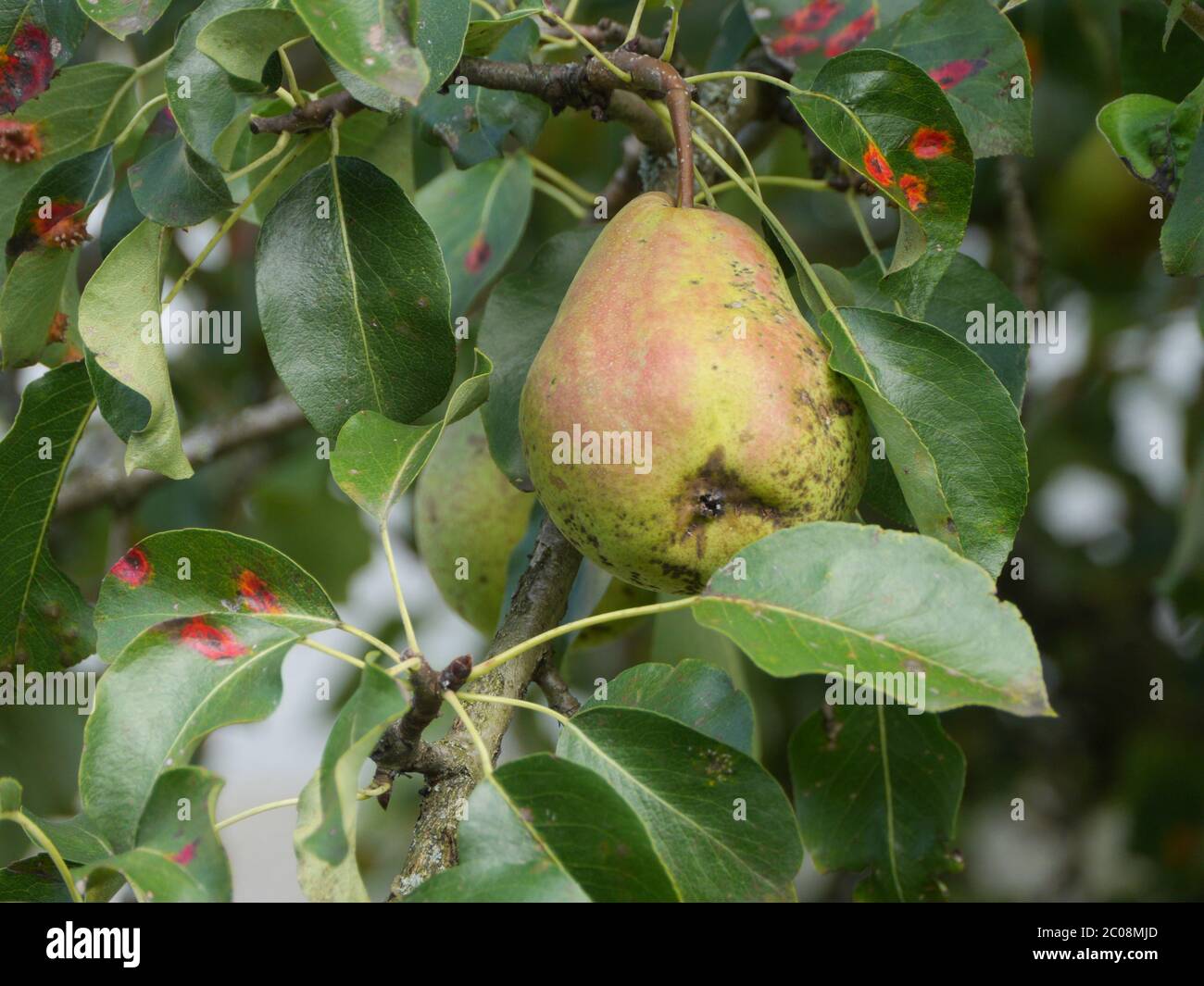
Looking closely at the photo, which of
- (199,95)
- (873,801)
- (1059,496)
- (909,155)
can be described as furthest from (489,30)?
(1059,496)

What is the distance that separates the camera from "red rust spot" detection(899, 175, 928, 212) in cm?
95

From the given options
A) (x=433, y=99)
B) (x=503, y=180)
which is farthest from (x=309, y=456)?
(x=433, y=99)

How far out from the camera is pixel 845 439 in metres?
0.92

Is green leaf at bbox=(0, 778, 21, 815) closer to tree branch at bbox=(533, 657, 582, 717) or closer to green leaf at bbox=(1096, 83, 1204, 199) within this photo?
tree branch at bbox=(533, 657, 582, 717)

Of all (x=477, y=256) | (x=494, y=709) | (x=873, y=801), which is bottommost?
(x=873, y=801)

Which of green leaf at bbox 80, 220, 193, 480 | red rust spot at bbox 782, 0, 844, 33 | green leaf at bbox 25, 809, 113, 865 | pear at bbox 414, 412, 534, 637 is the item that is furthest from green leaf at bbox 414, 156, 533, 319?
green leaf at bbox 25, 809, 113, 865

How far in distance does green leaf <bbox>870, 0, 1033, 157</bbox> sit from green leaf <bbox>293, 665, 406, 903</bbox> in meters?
0.69

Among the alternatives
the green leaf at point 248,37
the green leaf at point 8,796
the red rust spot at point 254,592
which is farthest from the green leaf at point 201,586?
the green leaf at point 248,37

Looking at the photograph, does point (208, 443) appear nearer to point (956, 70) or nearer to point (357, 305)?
point (357, 305)

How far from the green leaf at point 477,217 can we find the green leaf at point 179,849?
0.86 meters

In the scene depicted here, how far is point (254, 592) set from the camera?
936 millimetres

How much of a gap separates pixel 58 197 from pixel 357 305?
0.33 m

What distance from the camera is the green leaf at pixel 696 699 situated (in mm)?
960

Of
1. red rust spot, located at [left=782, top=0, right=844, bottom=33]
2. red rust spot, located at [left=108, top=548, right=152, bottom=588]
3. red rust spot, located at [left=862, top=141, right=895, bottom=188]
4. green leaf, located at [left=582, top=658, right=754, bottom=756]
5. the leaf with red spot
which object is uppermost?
red rust spot, located at [left=782, top=0, right=844, bottom=33]
